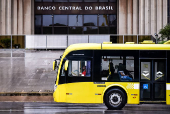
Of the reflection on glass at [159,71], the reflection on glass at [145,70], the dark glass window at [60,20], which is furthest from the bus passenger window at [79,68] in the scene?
the dark glass window at [60,20]

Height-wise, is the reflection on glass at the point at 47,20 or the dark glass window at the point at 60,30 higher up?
the reflection on glass at the point at 47,20

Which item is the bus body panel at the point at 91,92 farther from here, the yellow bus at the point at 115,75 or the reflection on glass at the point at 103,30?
the reflection on glass at the point at 103,30

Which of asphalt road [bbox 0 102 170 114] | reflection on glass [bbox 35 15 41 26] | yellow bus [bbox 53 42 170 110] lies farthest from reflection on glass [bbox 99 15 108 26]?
yellow bus [bbox 53 42 170 110]

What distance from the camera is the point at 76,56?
11719 millimetres

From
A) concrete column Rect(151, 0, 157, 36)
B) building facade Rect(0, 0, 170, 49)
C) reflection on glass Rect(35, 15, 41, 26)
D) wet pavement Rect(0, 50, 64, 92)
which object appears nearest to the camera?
wet pavement Rect(0, 50, 64, 92)

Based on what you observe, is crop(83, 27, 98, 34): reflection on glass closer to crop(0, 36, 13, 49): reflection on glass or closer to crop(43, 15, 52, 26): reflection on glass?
crop(43, 15, 52, 26): reflection on glass

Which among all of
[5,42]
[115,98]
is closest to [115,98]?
[115,98]

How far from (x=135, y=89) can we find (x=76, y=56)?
2.68 m

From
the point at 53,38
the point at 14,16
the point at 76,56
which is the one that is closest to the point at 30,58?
the point at 53,38

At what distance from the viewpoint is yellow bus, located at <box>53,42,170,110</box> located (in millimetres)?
11570

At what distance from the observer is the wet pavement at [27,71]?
16141 mm

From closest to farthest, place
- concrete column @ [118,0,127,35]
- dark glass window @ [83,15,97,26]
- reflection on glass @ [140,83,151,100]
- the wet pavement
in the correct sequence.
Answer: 1. reflection on glass @ [140,83,151,100]
2. the wet pavement
3. concrete column @ [118,0,127,35]
4. dark glass window @ [83,15,97,26]

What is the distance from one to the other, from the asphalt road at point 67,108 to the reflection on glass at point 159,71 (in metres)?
1.30

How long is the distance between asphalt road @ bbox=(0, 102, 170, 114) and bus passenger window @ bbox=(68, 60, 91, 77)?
1413 mm
